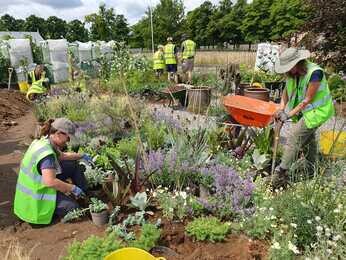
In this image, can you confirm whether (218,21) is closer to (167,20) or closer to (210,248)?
(167,20)

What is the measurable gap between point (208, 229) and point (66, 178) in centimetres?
168

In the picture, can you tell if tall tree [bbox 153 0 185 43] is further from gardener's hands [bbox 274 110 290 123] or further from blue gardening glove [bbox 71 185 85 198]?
blue gardening glove [bbox 71 185 85 198]

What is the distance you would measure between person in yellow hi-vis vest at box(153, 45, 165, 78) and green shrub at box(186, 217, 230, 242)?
1001 centimetres

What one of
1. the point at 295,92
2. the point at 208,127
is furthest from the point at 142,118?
the point at 295,92

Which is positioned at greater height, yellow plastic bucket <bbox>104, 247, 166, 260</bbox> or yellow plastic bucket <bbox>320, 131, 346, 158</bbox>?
yellow plastic bucket <bbox>104, 247, 166, 260</bbox>

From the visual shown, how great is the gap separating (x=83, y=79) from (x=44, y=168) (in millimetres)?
6160

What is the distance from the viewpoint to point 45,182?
318cm

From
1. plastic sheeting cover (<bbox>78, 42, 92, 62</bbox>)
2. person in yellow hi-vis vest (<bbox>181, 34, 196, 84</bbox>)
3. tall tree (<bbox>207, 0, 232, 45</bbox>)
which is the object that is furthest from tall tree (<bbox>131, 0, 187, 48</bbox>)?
person in yellow hi-vis vest (<bbox>181, 34, 196, 84</bbox>)

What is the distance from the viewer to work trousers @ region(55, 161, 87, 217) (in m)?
3.38

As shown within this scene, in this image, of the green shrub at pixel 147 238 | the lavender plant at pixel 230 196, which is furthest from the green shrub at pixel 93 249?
the lavender plant at pixel 230 196

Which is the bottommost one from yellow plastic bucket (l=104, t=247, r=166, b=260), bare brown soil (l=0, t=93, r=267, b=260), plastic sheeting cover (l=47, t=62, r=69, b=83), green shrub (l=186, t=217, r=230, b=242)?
plastic sheeting cover (l=47, t=62, r=69, b=83)

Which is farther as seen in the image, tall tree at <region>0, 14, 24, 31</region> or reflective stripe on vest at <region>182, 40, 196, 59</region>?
tall tree at <region>0, 14, 24, 31</region>

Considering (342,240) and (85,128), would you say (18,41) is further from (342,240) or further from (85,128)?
(342,240)

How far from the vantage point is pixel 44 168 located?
316cm
